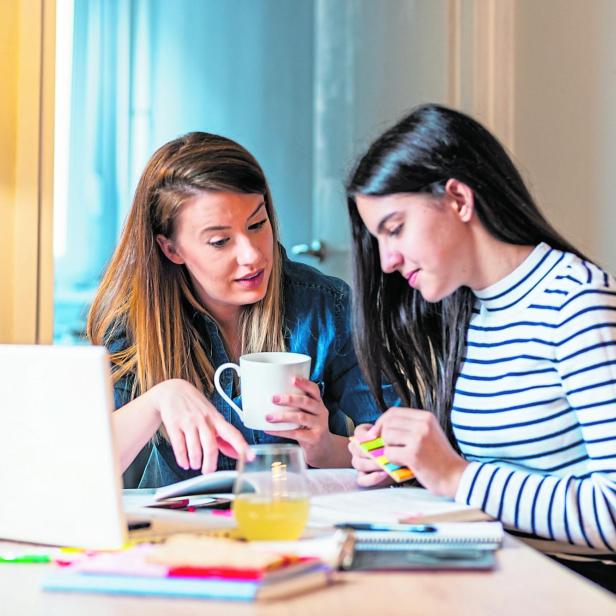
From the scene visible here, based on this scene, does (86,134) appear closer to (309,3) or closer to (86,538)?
(309,3)

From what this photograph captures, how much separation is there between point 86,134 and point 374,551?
316 centimetres

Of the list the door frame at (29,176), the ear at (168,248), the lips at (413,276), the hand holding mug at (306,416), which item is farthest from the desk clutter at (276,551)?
the door frame at (29,176)

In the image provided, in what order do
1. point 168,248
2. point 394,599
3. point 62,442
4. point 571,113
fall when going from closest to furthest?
point 394,599
point 62,442
point 168,248
point 571,113

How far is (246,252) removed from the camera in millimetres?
1479

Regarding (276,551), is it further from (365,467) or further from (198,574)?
(365,467)

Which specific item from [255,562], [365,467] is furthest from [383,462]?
[255,562]

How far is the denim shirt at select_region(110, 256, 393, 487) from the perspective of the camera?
1593 millimetres

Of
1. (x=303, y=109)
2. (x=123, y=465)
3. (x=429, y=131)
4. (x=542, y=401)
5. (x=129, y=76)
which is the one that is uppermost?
(x=129, y=76)

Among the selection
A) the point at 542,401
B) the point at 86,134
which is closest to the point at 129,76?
the point at 86,134

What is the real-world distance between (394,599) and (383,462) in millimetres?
416

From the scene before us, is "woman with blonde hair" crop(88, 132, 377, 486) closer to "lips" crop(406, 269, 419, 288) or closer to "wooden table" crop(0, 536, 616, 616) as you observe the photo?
"lips" crop(406, 269, 419, 288)

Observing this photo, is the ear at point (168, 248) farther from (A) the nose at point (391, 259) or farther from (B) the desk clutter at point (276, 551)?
(B) the desk clutter at point (276, 551)

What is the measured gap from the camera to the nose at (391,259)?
3.99 feet

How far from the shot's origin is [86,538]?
0.85 m
